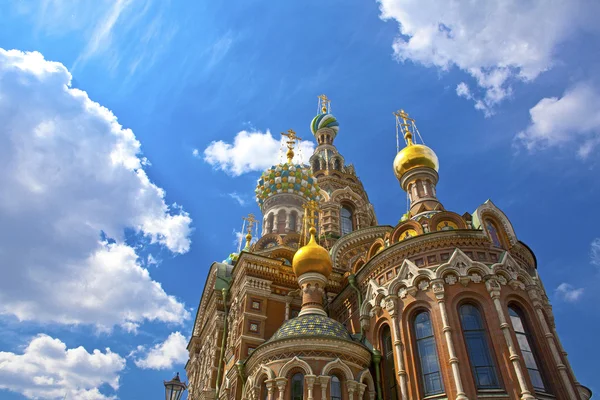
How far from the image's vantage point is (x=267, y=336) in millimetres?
13484

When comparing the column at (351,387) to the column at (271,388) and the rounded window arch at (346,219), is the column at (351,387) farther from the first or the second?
the rounded window arch at (346,219)

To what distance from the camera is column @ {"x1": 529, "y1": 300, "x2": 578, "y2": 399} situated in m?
9.56

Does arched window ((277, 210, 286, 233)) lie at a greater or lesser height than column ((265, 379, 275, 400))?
greater

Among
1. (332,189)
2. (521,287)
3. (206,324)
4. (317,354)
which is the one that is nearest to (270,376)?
(317,354)

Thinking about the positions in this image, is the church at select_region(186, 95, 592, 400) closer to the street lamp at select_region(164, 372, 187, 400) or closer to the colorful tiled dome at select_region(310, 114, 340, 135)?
the street lamp at select_region(164, 372, 187, 400)

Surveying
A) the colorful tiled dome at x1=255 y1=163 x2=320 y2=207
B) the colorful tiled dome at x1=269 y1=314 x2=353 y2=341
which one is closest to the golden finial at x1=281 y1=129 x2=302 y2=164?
the colorful tiled dome at x1=255 y1=163 x2=320 y2=207

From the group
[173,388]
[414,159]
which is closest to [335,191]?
[414,159]

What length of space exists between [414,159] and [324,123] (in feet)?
49.0

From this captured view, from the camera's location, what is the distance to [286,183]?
21172 millimetres

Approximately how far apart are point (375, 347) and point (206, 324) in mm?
8097

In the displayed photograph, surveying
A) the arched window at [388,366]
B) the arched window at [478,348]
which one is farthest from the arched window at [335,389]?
the arched window at [478,348]

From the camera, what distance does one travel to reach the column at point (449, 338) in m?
9.22

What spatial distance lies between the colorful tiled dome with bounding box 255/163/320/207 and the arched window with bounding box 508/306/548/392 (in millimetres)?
11731

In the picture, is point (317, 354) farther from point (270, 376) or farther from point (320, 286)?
point (320, 286)
